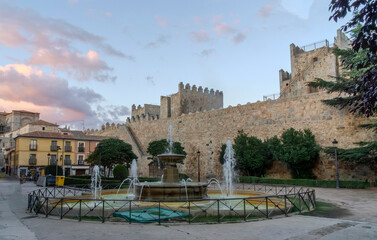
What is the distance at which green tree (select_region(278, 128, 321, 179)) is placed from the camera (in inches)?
811

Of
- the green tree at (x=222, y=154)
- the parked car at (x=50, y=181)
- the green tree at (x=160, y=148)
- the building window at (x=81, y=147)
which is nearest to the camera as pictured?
the parked car at (x=50, y=181)

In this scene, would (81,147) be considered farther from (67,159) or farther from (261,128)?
(261,128)

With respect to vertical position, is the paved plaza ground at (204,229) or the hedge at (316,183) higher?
the paved plaza ground at (204,229)

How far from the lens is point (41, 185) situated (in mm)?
22625

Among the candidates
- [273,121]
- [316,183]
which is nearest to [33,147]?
[273,121]

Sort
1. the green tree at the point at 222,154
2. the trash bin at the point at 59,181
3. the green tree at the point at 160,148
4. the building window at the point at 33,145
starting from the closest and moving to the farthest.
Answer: the trash bin at the point at 59,181
the green tree at the point at 222,154
the green tree at the point at 160,148
the building window at the point at 33,145

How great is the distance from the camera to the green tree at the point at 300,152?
811 inches

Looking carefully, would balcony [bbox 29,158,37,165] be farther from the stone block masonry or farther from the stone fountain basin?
the stone fountain basin

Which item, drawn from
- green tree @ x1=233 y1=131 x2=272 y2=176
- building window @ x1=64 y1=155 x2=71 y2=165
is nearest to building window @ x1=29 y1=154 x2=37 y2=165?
building window @ x1=64 y1=155 x2=71 y2=165

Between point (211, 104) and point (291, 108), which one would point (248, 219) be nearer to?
point (291, 108)

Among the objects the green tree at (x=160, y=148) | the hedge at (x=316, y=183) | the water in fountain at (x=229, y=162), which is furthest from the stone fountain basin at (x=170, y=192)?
the green tree at (x=160, y=148)

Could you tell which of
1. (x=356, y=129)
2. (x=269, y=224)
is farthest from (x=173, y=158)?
(x=356, y=129)

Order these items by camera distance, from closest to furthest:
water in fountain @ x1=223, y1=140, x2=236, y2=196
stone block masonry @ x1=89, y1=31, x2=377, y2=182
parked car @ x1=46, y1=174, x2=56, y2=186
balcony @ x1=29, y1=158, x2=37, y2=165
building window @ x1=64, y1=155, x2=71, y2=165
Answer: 1. stone block masonry @ x1=89, y1=31, x2=377, y2=182
2. parked car @ x1=46, y1=174, x2=56, y2=186
3. water in fountain @ x1=223, y1=140, x2=236, y2=196
4. balcony @ x1=29, y1=158, x2=37, y2=165
5. building window @ x1=64, y1=155, x2=71, y2=165

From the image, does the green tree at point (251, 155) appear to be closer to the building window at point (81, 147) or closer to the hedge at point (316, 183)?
the hedge at point (316, 183)
